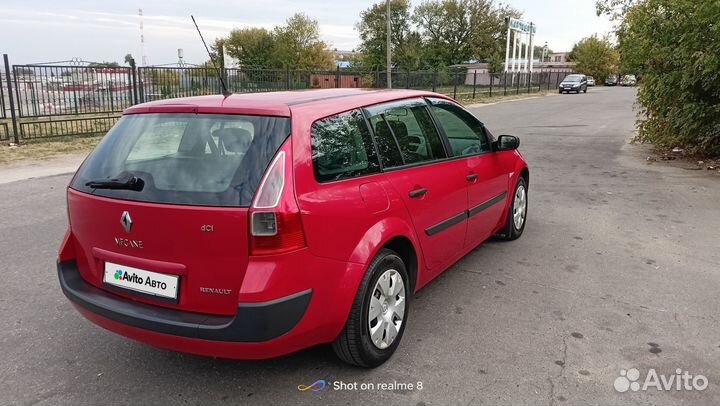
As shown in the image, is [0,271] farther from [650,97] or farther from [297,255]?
[650,97]

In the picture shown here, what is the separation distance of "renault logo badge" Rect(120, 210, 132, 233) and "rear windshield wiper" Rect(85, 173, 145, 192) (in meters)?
0.13

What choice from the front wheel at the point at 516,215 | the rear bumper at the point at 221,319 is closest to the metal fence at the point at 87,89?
the front wheel at the point at 516,215

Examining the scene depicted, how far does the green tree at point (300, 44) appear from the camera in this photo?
79375mm

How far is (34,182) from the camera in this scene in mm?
8336

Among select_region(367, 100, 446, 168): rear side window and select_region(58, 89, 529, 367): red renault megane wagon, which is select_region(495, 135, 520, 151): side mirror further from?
select_region(58, 89, 529, 367): red renault megane wagon

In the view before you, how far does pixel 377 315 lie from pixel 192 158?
51.2 inches

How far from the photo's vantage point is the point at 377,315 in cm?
300

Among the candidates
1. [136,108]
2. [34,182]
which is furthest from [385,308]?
[34,182]

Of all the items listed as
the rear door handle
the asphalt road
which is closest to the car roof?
the rear door handle

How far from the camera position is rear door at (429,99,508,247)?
4.09 meters

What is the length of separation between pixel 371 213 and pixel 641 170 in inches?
325

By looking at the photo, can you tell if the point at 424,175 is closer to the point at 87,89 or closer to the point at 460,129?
the point at 460,129

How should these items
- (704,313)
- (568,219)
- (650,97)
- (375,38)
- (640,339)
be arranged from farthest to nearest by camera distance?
1. (375,38)
2. (650,97)
3. (568,219)
4. (704,313)
5. (640,339)

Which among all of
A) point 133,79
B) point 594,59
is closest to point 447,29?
point 594,59
